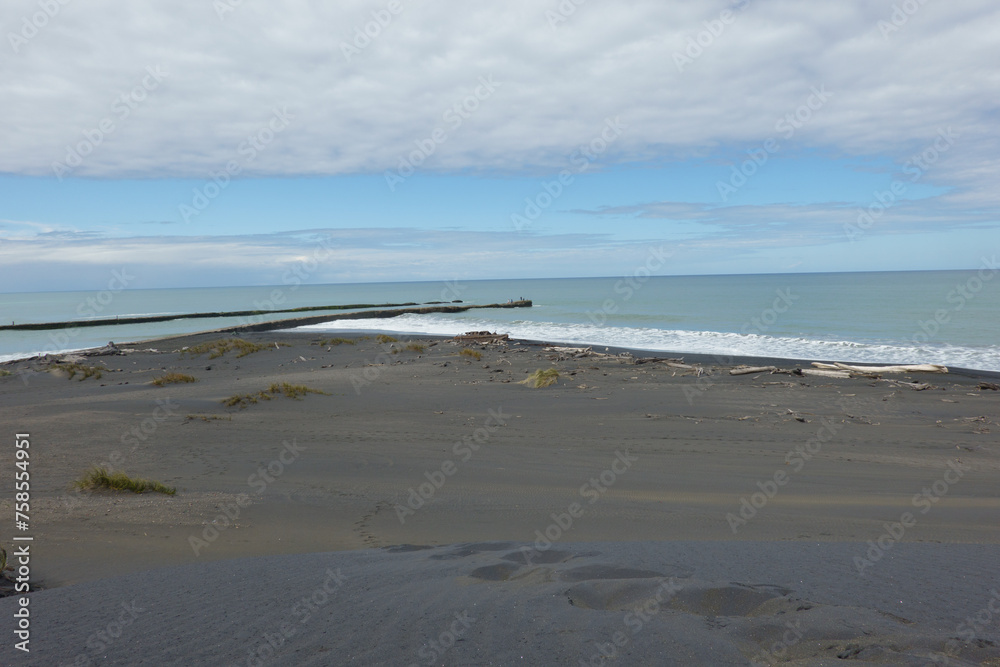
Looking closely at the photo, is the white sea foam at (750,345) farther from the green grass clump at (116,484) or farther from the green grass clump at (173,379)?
the green grass clump at (116,484)

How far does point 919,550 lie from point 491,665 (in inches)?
161

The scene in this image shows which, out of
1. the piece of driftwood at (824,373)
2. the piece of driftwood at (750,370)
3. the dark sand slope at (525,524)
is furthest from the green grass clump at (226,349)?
the piece of driftwood at (824,373)

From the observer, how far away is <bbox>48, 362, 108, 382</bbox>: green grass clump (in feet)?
61.3

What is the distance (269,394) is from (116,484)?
685 cm

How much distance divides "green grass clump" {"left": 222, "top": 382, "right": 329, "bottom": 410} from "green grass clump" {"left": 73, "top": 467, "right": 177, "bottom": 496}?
561 centimetres

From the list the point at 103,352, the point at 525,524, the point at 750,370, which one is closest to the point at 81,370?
the point at 103,352

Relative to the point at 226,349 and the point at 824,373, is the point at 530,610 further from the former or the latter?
the point at 226,349

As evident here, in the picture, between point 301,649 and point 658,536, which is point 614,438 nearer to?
point 658,536

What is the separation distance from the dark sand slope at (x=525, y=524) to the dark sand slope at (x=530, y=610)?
0.02m

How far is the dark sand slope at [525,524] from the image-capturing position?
3209mm

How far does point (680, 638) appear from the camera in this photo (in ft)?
10.2

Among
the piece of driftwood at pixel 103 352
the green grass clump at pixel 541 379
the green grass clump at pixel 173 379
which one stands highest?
the piece of driftwood at pixel 103 352

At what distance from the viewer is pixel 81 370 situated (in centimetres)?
1969

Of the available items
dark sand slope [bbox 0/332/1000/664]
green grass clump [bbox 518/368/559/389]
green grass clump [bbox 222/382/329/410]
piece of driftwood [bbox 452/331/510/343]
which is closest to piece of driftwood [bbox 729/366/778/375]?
Answer: dark sand slope [bbox 0/332/1000/664]
